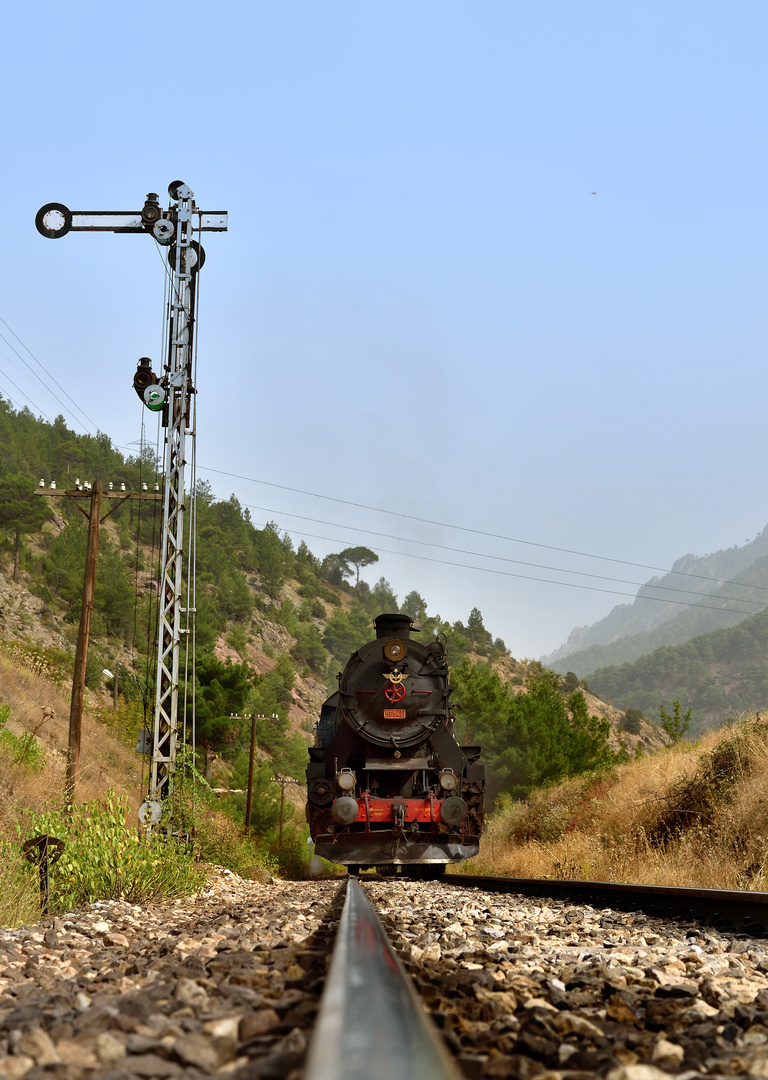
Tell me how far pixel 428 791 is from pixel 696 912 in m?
6.99

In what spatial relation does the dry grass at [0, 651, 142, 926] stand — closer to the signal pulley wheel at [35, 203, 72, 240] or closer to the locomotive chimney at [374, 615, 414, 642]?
the locomotive chimney at [374, 615, 414, 642]

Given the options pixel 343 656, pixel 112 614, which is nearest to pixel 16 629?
pixel 112 614

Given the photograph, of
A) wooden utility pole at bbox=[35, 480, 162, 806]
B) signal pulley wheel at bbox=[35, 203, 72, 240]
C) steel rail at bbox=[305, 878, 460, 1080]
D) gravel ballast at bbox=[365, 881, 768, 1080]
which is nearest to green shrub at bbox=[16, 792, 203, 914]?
gravel ballast at bbox=[365, 881, 768, 1080]

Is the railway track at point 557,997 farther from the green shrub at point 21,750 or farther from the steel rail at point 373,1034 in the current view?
the green shrub at point 21,750

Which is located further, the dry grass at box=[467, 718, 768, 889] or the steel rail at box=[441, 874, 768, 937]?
the dry grass at box=[467, 718, 768, 889]

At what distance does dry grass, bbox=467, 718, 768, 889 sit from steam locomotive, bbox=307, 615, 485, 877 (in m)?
2.00

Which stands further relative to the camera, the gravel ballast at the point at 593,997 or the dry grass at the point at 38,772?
the dry grass at the point at 38,772

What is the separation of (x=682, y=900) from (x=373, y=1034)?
16.8ft

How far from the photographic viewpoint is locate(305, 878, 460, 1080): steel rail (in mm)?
1232

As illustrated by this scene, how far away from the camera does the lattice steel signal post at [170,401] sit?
1277 centimetres

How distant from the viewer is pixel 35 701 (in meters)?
26.7

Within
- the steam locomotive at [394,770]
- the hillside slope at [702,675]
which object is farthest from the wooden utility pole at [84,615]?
the hillside slope at [702,675]

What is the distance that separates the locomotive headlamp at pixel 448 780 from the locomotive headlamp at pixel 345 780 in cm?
132

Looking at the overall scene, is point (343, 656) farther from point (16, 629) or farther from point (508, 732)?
point (508, 732)
